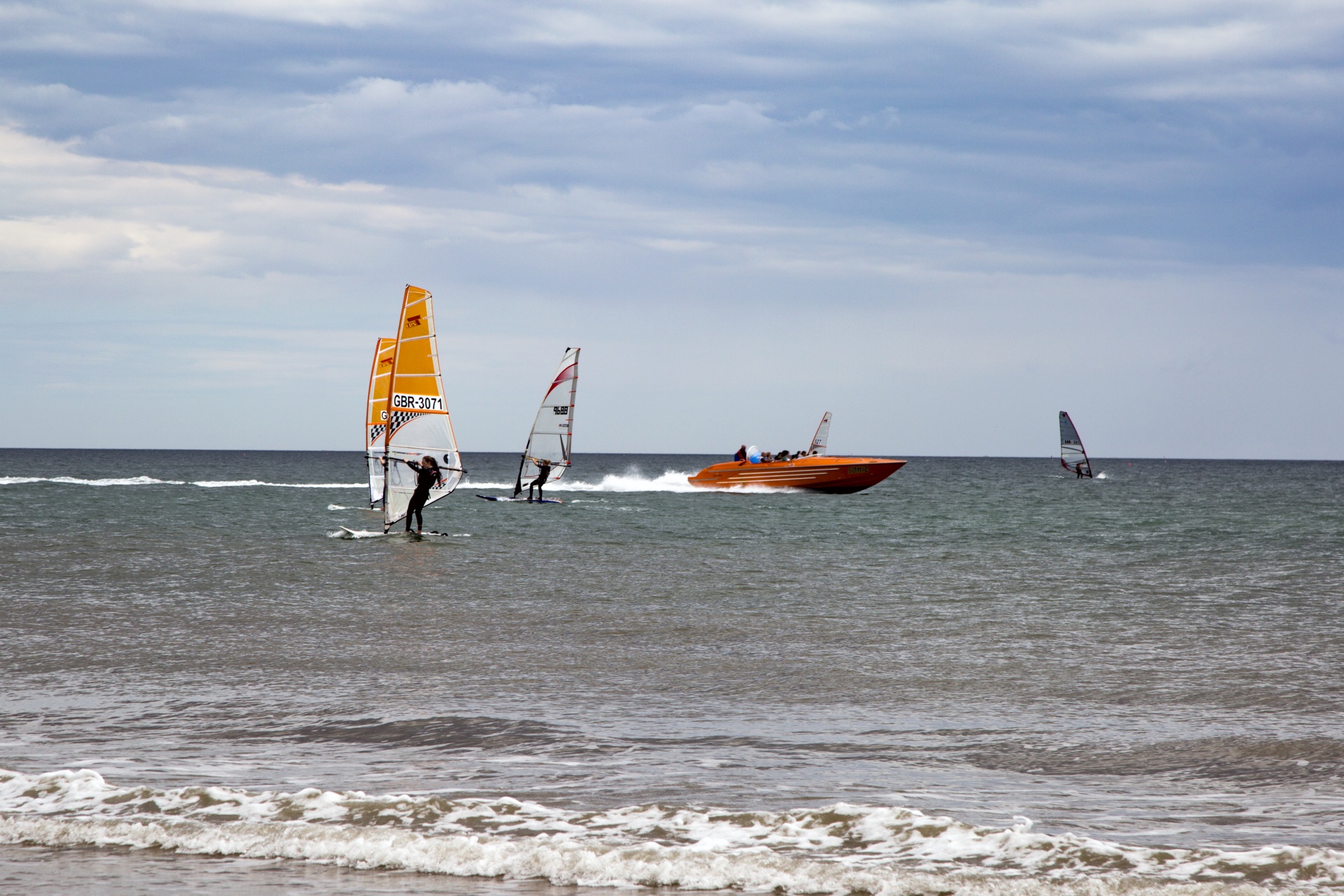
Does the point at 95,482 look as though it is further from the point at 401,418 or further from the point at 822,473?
the point at 401,418

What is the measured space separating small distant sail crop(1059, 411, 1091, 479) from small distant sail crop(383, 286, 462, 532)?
60.8 meters

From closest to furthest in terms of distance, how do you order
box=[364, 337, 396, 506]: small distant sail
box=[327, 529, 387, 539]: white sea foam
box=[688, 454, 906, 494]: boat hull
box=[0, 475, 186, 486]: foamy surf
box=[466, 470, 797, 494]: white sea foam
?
box=[327, 529, 387, 539]: white sea foam → box=[364, 337, 396, 506]: small distant sail → box=[688, 454, 906, 494]: boat hull → box=[466, 470, 797, 494]: white sea foam → box=[0, 475, 186, 486]: foamy surf

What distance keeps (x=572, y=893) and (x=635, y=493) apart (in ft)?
160

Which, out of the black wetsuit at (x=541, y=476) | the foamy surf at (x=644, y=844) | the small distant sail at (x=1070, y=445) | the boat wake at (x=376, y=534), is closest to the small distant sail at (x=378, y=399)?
the boat wake at (x=376, y=534)

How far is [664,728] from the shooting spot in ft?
24.3

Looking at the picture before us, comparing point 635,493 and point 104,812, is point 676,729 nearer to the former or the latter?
point 104,812

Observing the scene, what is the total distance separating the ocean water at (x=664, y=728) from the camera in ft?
15.9

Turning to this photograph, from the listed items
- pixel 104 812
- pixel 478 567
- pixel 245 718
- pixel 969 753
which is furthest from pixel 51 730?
pixel 478 567

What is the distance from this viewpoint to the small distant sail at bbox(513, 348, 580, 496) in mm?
36344

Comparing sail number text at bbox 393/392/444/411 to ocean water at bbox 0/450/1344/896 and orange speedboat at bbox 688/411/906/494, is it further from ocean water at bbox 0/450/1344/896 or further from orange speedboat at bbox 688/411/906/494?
orange speedboat at bbox 688/411/906/494

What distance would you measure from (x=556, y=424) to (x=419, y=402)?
13209mm

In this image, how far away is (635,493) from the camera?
53344 millimetres

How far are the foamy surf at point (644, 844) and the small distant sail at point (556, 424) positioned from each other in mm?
30914

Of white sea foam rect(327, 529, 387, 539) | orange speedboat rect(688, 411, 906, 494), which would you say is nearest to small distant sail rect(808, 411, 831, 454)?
orange speedboat rect(688, 411, 906, 494)
